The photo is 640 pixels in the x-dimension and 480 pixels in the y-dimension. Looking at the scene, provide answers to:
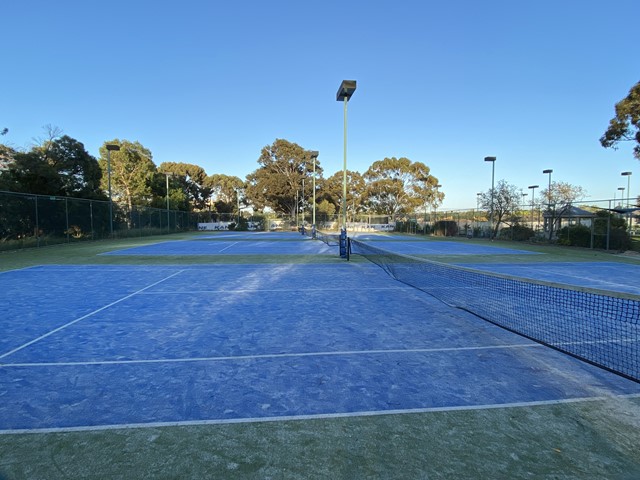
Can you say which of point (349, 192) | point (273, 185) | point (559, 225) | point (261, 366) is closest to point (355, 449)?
point (261, 366)

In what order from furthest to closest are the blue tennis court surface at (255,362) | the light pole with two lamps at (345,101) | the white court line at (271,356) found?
the light pole with two lamps at (345,101), the white court line at (271,356), the blue tennis court surface at (255,362)

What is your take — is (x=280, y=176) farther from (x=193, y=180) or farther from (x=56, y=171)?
(x=56, y=171)

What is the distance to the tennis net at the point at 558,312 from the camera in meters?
4.66

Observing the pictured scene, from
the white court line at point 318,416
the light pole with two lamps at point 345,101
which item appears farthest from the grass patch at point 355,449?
the light pole with two lamps at point 345,101

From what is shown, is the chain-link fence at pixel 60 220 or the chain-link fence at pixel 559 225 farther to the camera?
the chain-link fence at pixel 559 225

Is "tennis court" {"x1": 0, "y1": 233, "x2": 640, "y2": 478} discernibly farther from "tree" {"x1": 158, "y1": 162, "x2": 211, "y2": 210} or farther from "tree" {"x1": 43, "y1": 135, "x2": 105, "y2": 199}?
"tree" {"x1": 158, "y1": 162, "x2": 211, "y2": 210}

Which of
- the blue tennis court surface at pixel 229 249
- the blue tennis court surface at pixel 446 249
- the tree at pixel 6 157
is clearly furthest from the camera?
the tree at pixel 6 157

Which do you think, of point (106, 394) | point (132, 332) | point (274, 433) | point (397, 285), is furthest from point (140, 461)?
point (397, 285)

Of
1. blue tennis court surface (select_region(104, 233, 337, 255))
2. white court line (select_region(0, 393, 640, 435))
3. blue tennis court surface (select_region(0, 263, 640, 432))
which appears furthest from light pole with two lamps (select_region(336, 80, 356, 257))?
white court line (select_region(0, 393, 640, 435))

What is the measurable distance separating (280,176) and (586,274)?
55280 millimetres

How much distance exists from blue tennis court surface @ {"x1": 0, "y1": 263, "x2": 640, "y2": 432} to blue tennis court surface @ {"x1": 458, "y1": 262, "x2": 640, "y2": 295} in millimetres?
5030

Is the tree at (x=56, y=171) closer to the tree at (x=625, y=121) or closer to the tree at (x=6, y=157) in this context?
the tree at (x=6, y=157)

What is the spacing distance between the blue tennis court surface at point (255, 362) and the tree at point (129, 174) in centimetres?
4494

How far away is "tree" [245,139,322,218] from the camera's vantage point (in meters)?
63.8
